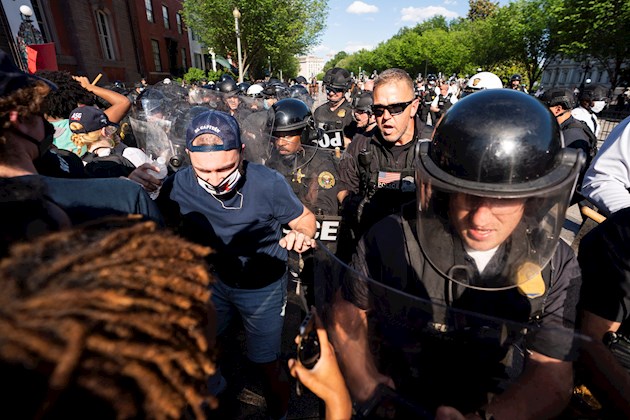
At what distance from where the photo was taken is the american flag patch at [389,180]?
9.53 feet

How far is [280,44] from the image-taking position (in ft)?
95.4

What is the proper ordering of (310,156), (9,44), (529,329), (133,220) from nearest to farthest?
1. (529,329)
2. (133,220)
3. (310,156)
4. (9,44)

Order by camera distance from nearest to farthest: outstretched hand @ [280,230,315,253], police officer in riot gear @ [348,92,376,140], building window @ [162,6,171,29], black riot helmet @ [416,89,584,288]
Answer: black riot helmet @ [416,89,584,288], outstretched hand @ [280,230,315,253], police officer in riot gear @ [348,92,376,140], building window @ [162,6,171,29]

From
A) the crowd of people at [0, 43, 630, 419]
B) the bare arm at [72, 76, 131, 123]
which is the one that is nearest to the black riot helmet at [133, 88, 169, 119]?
the bare arm at [72, 76, 131, 123]

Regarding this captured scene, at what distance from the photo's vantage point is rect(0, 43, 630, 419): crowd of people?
625mm

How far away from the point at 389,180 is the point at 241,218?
1369mm

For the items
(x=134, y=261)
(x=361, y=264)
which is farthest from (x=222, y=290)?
(x=134, y=261)

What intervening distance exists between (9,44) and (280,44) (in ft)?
69.8

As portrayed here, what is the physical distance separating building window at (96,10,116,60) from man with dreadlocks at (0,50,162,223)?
25.7m

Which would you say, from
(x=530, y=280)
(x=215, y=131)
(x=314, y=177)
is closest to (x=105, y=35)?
(x=314, y=177)

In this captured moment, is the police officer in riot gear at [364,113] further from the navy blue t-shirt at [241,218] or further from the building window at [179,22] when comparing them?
the building window at [179,22]

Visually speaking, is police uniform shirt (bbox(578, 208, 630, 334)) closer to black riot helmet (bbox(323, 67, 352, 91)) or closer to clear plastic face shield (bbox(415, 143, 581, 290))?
clear plastic face shield (bbox(415, 143, 581, 290))

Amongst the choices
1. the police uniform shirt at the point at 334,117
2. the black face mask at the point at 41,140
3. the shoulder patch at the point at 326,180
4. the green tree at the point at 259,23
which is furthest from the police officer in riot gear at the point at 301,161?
the green tree at the point at 259,23

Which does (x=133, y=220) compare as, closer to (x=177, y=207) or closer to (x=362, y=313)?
(x=362, y=313)
